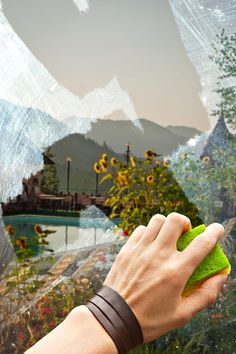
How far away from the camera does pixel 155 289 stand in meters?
0.46

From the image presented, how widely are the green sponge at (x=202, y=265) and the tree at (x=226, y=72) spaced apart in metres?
1.38

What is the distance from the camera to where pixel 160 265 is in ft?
1.52

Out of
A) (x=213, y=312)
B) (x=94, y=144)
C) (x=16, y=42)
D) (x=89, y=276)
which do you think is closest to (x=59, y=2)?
(x=16, y=42)

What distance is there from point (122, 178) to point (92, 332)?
1.60 meters

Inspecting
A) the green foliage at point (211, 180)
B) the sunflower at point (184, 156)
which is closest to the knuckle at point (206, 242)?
the green foliage at point (211, 180)

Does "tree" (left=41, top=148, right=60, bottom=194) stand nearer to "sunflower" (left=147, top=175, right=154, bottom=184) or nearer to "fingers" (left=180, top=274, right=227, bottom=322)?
"sunflower" (left=147, top=175, right=154, bottom=184)

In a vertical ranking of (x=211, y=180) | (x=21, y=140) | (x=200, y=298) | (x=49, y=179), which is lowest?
(x=211, y=180)

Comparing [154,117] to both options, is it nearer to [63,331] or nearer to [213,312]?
[213,312]

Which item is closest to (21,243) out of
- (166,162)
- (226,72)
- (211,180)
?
(166,162)

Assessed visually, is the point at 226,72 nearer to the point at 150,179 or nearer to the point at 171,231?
the point at 150,179

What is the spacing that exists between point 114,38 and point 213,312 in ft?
3.47

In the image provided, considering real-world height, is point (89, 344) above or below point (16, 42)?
below

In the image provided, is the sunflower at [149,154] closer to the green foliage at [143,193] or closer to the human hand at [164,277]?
the green foliage at [143,193]

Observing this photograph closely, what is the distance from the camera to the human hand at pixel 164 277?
0.46 meters
